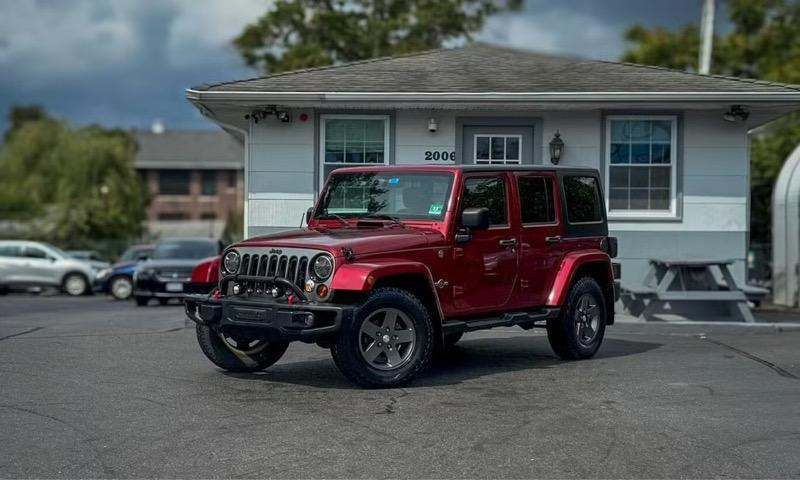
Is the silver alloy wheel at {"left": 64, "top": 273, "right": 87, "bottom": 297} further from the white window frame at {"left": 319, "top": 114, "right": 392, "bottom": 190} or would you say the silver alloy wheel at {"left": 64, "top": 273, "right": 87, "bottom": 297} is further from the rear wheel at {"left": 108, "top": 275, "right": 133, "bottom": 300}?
the white window frame at {"left": 319, "top": 114, "right": 392, "bottom": 190}

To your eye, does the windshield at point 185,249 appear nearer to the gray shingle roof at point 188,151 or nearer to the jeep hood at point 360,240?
the jeep hood at point 360,240

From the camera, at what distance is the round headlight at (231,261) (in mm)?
8976

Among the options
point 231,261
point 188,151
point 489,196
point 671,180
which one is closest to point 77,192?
point 188,151

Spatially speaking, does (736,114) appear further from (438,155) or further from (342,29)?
(342,29)

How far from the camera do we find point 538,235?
33.0ft

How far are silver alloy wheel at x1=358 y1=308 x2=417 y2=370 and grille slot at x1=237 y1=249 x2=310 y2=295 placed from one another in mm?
684

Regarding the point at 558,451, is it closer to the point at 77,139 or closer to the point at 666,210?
the point at 666,210

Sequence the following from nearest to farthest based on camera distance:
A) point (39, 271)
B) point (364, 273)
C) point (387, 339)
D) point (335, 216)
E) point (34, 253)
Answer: point (364, 273)
point (387, 339)
point (335, 216)
point (39, 271)
point (34, 253)

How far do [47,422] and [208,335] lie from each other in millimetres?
2264

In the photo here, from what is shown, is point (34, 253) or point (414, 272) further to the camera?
point (34, 253)

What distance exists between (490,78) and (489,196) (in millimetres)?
6329

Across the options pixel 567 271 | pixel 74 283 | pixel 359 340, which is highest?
pixel 567 271

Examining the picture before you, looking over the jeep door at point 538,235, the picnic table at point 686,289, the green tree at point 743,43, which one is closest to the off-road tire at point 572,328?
the jeep door at point 538,235

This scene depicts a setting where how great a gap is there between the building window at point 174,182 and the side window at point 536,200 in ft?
165
